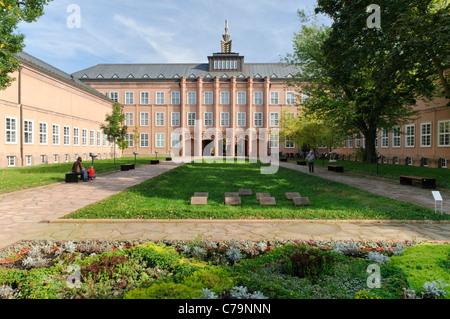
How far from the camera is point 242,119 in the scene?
5288 cm

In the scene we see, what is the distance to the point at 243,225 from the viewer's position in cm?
654

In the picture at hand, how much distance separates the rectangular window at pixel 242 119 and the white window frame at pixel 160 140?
1449 centimetres

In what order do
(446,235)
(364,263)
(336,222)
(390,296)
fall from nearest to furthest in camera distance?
(390,296) → (364,263) → (446,235) → (336,222)

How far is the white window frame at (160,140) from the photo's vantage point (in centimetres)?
5278

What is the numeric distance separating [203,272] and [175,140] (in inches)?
1976

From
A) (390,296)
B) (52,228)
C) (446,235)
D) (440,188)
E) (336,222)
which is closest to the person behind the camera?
(390,296)

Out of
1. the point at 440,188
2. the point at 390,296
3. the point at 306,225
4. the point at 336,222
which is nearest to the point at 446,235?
the point at 336,222

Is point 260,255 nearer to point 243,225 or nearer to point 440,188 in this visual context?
point 243,225

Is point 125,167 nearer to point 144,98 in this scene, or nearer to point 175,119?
point 175,119

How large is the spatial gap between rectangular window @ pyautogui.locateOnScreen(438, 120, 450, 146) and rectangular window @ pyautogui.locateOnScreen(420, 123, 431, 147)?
4.63 ft

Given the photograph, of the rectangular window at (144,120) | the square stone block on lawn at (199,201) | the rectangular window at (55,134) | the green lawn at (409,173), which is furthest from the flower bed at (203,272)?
the rectangular window at (144,120)

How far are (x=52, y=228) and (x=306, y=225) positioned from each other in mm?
5722

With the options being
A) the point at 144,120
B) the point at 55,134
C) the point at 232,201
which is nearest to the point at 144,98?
the point at 144,120

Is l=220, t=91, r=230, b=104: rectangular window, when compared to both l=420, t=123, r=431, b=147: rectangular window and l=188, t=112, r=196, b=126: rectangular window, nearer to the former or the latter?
l=188, t=112, r=196, b=126: rectangular window
